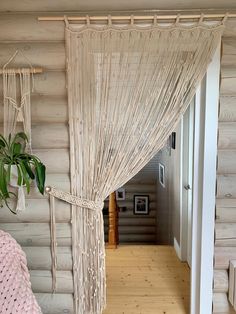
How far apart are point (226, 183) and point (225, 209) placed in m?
0.18

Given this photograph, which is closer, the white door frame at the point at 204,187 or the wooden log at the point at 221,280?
the white door frame at the point at 204,187

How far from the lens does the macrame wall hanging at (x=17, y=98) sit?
A: 216 cm

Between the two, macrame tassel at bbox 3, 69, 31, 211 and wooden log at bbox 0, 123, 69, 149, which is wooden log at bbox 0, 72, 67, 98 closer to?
macrame tassel at bbox 3, 69, 31, 211

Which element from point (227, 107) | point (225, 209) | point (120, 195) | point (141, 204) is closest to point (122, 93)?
point (227, 107)

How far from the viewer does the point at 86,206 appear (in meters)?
2.22

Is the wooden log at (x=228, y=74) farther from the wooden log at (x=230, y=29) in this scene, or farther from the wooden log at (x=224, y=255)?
the wooden log at (x=224, y=255)

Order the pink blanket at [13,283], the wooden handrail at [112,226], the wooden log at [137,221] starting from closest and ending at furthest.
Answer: the pink blanket at [13,283] → the wooden handrail at [112,226] → the wooden log at [137,221]

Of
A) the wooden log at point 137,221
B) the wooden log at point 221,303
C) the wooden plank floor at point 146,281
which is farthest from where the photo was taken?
the wooden log at point 137,221

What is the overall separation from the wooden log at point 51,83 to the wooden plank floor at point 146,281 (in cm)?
163

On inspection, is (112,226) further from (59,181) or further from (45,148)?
(45,148)

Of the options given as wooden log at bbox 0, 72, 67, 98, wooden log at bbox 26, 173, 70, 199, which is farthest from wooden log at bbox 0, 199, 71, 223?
wooden log at bbox 0, 72, 67, 98

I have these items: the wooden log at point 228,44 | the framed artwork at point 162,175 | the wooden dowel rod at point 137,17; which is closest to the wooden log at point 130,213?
the framed artwork at point 162,175

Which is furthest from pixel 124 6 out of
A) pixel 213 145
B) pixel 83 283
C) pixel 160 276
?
pixel 160 276

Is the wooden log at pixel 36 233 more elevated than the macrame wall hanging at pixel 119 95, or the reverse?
the macrame wall hanging at pixel 119 95
